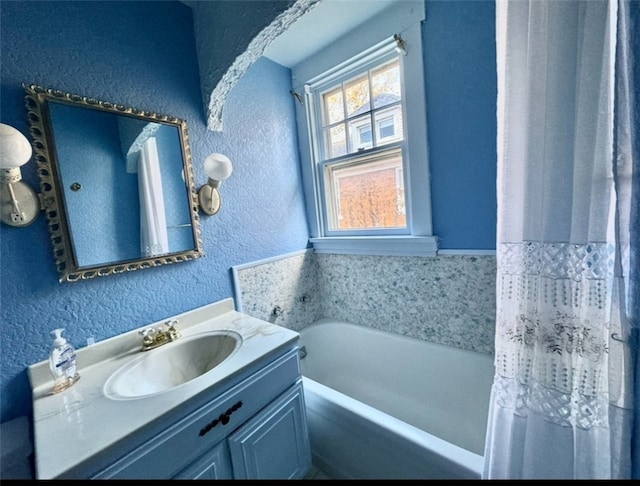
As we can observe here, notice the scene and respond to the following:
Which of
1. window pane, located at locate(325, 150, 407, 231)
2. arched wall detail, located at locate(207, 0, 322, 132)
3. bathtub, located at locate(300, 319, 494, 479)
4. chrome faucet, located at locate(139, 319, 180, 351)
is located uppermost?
arched wall detail, located at locate(207, 0, 322, 132)

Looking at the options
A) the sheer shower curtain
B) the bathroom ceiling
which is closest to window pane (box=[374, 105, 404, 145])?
the bathroom ceiling

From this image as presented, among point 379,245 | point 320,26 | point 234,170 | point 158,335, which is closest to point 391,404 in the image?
point 379,245

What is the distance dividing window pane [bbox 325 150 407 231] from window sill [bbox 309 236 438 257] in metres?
0.12

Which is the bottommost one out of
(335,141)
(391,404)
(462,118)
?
(391,404)

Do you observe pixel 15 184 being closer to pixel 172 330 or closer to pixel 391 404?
pixel 172 330

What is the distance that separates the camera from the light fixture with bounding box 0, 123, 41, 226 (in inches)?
30.0

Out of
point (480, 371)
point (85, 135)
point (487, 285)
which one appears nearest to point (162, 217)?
point (85, 135)

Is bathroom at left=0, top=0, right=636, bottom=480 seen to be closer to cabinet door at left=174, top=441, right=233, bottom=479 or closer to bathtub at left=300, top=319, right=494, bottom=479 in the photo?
bathtub at left=300, top=319, right=494, bottom=479

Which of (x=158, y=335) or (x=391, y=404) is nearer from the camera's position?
(x=158, y=335)

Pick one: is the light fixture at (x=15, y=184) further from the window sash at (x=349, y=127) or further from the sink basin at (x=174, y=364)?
the window sash at (x=349, y=127)

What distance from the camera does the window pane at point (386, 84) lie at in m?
1.59

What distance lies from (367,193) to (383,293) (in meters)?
0.70

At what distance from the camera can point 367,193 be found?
72.4 inches

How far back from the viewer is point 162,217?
122 cm
